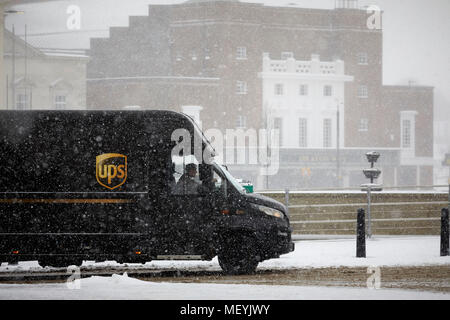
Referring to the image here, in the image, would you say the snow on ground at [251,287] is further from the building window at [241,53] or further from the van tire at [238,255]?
the building window at [241,53]

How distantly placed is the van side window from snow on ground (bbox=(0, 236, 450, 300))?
216 centimetres

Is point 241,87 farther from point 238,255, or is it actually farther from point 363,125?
point 238,255

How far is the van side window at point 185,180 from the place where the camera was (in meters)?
13.8

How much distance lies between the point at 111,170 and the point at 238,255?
104 inches

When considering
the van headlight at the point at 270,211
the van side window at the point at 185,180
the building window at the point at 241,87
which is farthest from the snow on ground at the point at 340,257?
the building window at the point at 241,87

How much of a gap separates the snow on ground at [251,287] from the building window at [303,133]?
6559 centimetres

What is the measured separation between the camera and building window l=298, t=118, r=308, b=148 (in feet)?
276

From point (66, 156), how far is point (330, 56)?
78.0 metres

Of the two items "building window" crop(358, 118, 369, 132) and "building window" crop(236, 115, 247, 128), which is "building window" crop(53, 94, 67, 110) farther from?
"building window" crop(358, 118, 369, 132)

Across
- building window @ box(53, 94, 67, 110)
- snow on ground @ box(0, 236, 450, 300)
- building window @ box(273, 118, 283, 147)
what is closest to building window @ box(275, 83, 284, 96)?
building window @ box(273, 118, 283, 147)

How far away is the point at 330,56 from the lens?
8938cm

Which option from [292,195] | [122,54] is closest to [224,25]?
[122,54]

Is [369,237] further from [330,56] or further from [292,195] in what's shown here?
[330,56]

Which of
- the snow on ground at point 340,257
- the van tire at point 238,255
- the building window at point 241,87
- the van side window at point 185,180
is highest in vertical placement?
the building window at point 241,87
